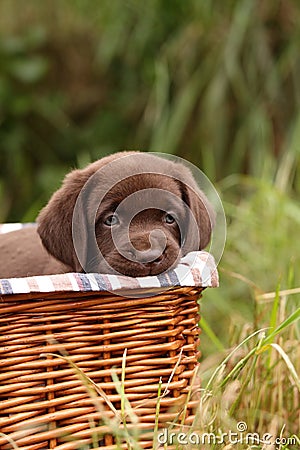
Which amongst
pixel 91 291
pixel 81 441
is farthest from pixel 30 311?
pixel 81 441

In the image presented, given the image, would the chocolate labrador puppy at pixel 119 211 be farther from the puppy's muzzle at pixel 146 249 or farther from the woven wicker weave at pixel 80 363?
the woven wicker weave at pixel 80 363

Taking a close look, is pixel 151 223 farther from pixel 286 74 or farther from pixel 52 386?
pixel 286 74

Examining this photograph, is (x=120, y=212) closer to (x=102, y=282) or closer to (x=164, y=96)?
(x=102, y=282)

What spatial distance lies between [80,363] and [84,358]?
0.02 m

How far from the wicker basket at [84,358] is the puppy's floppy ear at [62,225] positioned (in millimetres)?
336

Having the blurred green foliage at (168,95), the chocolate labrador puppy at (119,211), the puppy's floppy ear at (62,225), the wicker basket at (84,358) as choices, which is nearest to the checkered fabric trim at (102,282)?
the wicker basket at (84,358)

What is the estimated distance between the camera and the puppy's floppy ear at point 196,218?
8.20 feet

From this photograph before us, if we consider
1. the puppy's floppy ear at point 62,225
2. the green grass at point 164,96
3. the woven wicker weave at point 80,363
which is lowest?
the green grass at point 164,96

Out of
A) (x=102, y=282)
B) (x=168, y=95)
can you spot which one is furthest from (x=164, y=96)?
(x=102, y=282)

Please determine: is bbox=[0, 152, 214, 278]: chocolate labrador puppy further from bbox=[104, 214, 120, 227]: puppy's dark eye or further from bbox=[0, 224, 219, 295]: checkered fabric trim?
bbox=[0, 224, 219, 295]: checkered fabric trim

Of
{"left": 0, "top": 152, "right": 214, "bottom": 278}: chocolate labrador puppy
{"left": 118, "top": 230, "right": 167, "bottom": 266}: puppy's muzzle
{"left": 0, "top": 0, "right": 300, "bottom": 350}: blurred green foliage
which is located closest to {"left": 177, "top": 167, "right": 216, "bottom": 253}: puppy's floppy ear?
{"left": 0, "top": 152, "right": 214, "bottom": 278}: chocolate labrador puppy

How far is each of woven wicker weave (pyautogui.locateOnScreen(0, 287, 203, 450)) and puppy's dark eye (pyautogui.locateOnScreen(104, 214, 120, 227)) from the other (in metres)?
0.33

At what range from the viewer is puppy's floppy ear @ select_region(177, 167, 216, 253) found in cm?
Result: 250

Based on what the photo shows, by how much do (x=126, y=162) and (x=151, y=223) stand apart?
21 cm
